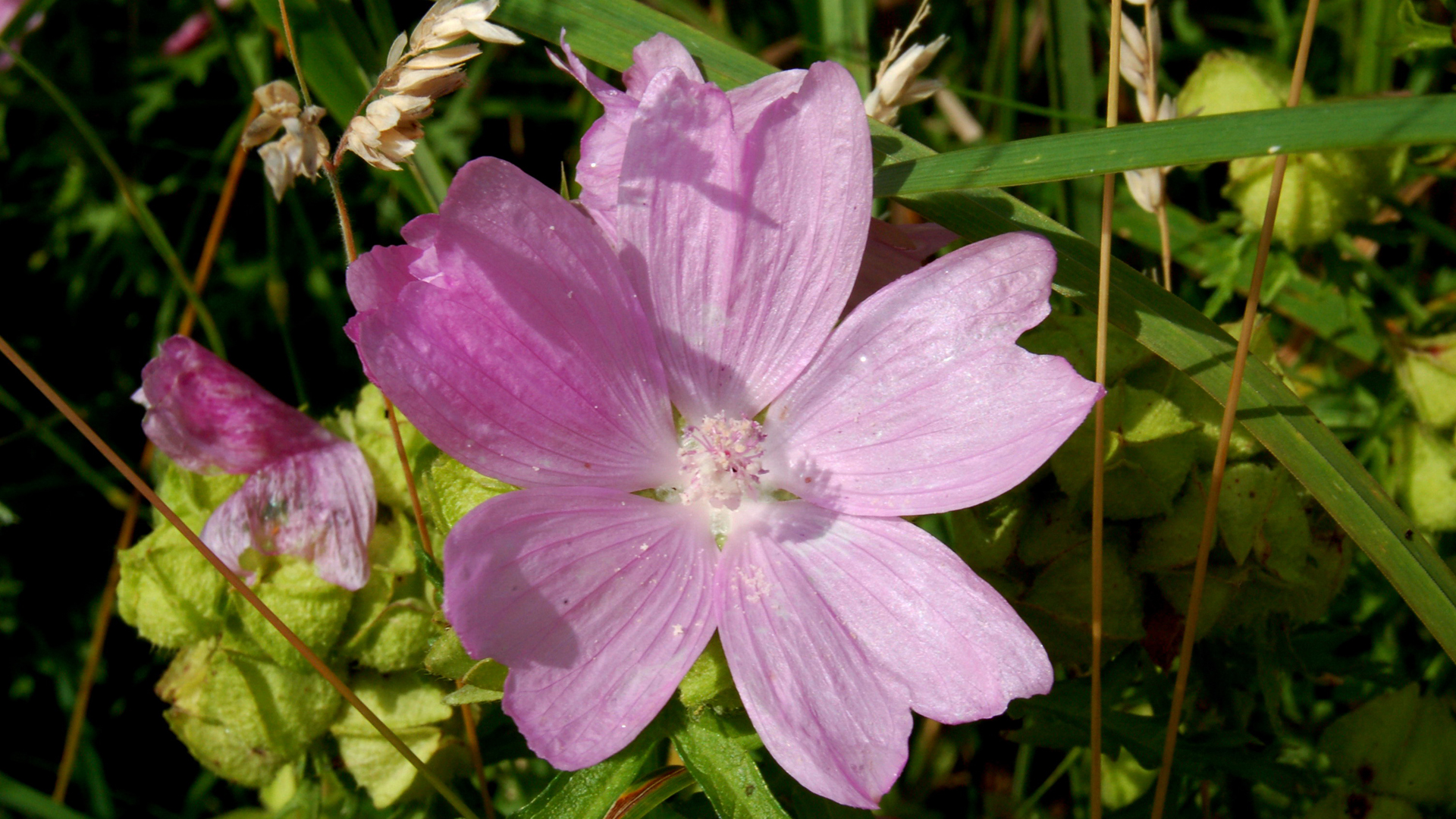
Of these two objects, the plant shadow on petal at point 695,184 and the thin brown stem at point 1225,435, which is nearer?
the plant shadow on petal at point 695,184

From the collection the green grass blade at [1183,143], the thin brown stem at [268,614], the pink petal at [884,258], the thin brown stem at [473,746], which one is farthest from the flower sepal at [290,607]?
the green grass blade at [1183,143]

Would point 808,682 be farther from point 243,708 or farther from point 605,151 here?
point 243,708

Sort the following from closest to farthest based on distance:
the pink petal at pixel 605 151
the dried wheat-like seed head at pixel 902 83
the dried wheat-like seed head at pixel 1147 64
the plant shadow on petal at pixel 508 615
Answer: the plant shadow on petal at pixel 508 615, the pink petal at pixel 605 151, the dried wheat-like seed head at pixel 902 83, the dried wheat-like seed head at pixel 1147 64

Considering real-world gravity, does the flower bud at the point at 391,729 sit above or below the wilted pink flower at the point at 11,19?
below

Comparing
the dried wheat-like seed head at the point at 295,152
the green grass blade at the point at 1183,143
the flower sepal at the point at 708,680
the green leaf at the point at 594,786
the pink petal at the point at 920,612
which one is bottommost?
the green leaf at the point at 594,786

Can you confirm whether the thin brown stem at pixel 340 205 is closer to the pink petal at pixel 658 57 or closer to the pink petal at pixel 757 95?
the pink petal at pixel 658 57

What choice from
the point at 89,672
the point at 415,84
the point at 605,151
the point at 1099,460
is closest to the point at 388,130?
the point at 415,84

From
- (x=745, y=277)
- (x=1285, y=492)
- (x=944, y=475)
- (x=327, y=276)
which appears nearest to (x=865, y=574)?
(x=944, y=475)
